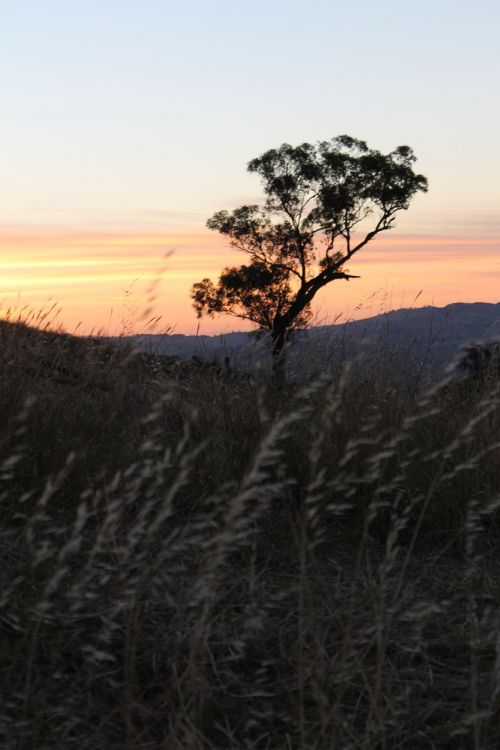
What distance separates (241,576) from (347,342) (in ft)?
7.52

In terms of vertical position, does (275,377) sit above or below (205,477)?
above

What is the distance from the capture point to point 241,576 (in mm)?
2791

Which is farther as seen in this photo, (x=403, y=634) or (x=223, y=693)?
(x=403, y=634)

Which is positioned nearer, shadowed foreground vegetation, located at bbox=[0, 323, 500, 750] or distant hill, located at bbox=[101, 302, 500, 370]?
shadowed foreground vegetation, located at bbox=[0, 323, 500, 750]

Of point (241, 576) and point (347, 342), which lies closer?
point (241, 576)

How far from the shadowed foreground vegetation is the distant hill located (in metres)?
0.21

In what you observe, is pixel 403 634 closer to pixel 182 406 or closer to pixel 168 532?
pixel 168 532

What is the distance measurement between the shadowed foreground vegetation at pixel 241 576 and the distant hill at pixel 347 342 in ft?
0.70

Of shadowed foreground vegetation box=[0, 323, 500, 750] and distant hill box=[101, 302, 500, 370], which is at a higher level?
distant hill box=[101, 302, 500, 370]

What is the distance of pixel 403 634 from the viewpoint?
8.35ft

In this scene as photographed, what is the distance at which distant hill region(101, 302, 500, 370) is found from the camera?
461 centimetres

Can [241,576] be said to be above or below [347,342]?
below

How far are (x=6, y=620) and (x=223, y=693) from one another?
0.62 metres

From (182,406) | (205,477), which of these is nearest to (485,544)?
(205,477)
